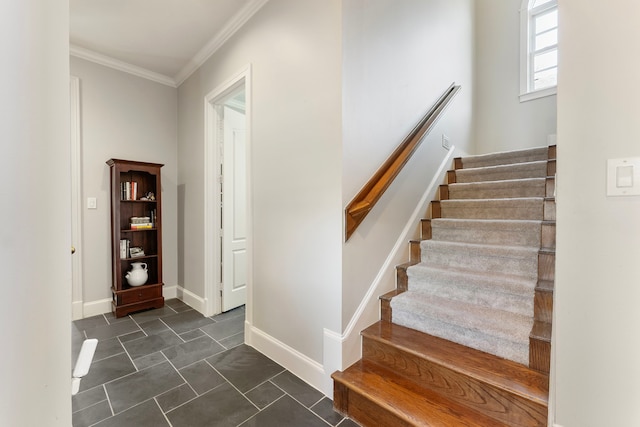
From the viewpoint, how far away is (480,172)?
2877 mm

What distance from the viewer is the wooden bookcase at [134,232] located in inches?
113

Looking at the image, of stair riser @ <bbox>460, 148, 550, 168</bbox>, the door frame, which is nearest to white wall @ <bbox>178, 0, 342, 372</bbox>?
the door frame

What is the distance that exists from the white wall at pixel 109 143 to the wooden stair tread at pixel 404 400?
276cm

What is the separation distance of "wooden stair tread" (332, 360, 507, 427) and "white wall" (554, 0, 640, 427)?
1.26 feet

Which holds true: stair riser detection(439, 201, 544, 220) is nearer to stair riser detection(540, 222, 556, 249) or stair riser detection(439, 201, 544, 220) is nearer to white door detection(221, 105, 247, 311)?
stair riser detection(540, 222, 556, 249)

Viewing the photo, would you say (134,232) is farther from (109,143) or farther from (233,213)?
(233,213)

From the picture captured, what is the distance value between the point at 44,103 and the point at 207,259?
2560 millimetres

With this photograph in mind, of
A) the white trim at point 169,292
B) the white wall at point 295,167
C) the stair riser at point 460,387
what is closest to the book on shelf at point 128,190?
the white trim at point 169,292

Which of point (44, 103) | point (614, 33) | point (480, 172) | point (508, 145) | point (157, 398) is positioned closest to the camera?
point (44, 103)

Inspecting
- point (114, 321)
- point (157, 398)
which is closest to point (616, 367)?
point (157, 398)

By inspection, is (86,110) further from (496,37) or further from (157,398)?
(496,37)

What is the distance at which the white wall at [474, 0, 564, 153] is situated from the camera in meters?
3.74

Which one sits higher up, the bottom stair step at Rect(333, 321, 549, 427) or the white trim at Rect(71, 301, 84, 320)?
the bottom stair step at Rect(333, 321, 549, 427)

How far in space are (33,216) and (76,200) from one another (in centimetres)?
302
